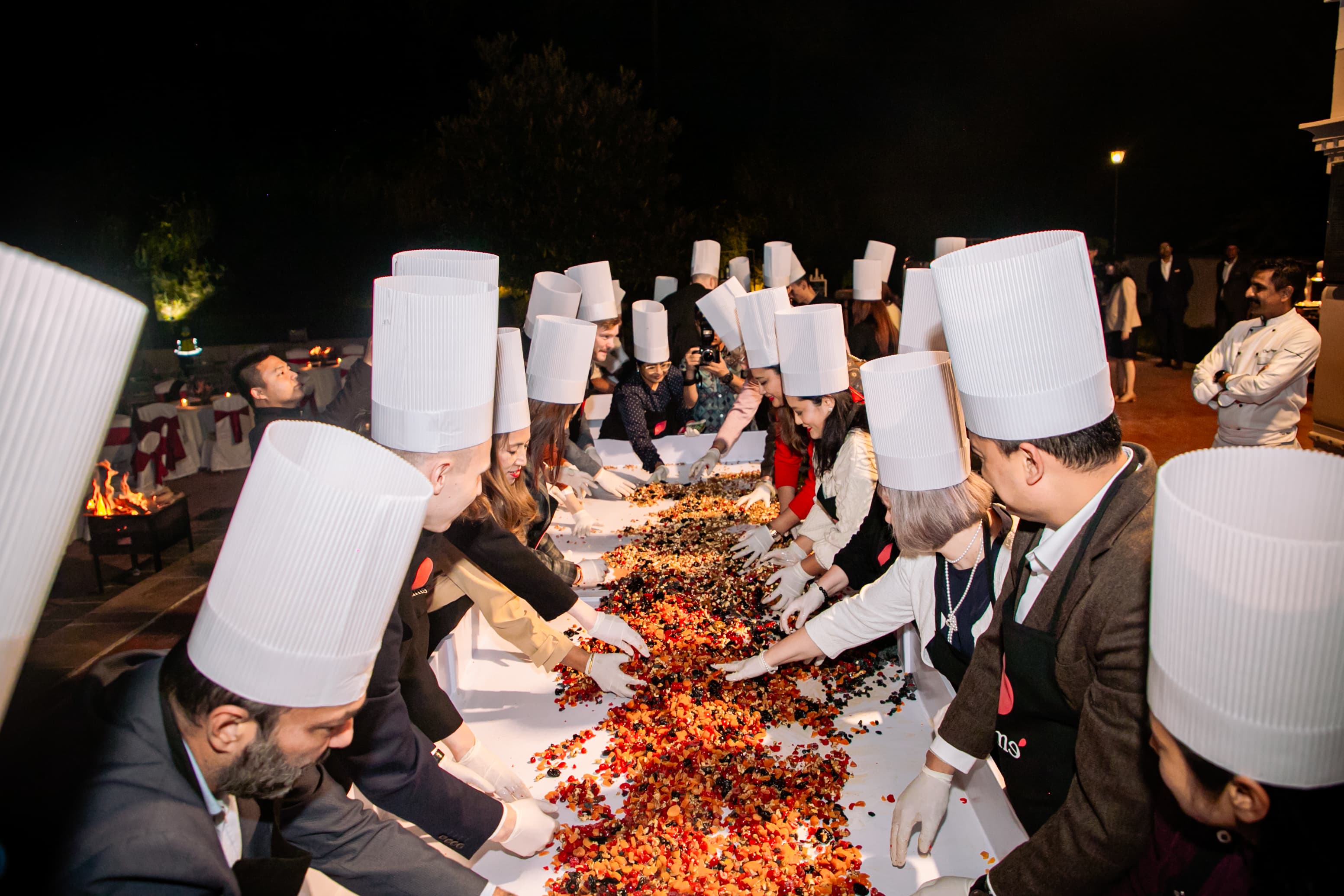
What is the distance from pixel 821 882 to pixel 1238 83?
1699 cm

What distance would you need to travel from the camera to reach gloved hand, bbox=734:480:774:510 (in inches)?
161

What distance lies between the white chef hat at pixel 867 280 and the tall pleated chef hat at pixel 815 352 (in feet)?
11.0

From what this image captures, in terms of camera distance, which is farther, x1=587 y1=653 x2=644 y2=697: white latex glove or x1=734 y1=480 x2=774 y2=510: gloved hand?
x1=734 y1=480 x2=774 y2=510: gloved hand

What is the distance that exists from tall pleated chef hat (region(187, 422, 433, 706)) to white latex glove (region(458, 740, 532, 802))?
2.99 ft

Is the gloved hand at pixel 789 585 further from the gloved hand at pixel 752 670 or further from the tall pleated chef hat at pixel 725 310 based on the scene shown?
the tall pleated chef hat at pixel 725 310

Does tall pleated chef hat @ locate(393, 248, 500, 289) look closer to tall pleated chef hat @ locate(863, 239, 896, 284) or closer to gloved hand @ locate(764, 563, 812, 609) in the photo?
gloved hand @ locate(764, 563, 812, 609)

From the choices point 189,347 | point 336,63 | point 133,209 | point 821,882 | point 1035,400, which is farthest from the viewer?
point 336,63

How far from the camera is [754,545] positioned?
11.3ft

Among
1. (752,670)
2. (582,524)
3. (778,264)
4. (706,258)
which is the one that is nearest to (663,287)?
(706,258)

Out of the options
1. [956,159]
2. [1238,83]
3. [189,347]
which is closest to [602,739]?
[189,347]

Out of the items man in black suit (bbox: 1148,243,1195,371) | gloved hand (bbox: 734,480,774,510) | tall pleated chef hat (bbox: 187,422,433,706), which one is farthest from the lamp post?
tall pleated chef hat (bbox: 187,422,433,706)

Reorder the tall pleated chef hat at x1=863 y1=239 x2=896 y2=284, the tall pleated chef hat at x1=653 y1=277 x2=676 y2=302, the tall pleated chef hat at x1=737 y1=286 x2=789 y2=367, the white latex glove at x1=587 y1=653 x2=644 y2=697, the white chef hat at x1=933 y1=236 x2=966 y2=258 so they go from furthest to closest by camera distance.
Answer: the tall pleated chef hat at x1=653 y1=277 x2=676 y2=302 → the tall pleated chef hat at x1=863 y1=239 x2=896 y2=284 → the white chef hat at x1=933 y1=236 x2=966 y2=258 → the tall pleated chef hat at x1=737 y1=286 x2=789 y2=367 → the white latex glove at x1=587 y1=653 x2=644 y2=697

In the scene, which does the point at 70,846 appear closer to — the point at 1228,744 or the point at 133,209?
the point at 1228,744

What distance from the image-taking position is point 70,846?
98 centimetres
